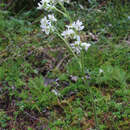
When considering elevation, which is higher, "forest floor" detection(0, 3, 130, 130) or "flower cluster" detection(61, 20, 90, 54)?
"flower cluster" detection(61, 20, 90, 54)

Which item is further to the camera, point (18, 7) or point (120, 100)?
point (18, 7)

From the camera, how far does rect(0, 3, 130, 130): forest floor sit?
Answer: 2.16 metres

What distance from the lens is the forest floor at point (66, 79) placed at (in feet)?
7.07

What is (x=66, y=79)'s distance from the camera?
8.48 ft

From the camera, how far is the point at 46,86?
8.40 feet

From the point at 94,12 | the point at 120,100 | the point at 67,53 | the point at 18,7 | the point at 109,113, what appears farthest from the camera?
the point at 18,7

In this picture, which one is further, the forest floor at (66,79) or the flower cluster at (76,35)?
the forest floor at (66,79)

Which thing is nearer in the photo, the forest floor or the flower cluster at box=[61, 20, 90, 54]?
the flower cluster at box=[61, 20, 90, 54]

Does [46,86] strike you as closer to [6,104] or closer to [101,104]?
[6,104]

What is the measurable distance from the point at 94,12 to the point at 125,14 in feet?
1.69

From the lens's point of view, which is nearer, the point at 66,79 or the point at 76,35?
the point at 76,35

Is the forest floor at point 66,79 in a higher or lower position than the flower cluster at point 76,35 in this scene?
lower

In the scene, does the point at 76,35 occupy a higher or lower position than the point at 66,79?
higher

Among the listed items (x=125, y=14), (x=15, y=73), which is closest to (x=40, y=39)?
(x=15, y=73)
